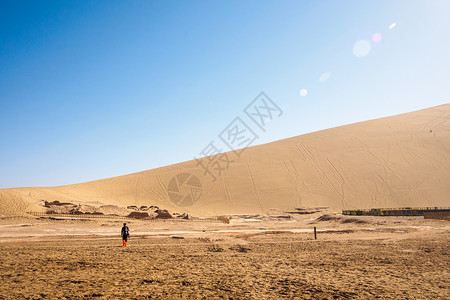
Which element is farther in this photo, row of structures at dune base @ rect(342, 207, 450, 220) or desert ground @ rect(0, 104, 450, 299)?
row of structures at dune base @ rect(342, 207, 450, 220)

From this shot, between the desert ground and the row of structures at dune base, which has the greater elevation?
the desert ground

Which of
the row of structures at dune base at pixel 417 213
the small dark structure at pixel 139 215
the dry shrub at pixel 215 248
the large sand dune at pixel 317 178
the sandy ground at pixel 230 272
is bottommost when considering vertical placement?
the row of structures at dune base at pixel 417 213

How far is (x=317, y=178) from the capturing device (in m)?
45.3

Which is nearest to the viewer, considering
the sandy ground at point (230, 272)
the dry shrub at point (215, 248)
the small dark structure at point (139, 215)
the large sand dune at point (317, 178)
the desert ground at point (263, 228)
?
the sandy ground at point (230, 272)

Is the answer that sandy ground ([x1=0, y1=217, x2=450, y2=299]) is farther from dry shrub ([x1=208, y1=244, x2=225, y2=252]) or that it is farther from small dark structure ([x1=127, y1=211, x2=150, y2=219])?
small dark structure ([x1=127, y1=211, x2=150, y2=219])

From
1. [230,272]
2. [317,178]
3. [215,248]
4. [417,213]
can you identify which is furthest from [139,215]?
[317,178]

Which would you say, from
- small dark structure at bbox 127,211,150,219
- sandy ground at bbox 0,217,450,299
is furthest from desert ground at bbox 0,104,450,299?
small dark structure at bbox 127,211,150,219

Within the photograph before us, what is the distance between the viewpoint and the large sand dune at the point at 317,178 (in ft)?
127

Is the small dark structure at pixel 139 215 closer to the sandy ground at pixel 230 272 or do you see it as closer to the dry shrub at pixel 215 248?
the sandy ground at pixel 230 272

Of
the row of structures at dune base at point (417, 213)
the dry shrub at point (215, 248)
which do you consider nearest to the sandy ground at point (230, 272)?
the dry shrub at point (215, 248)

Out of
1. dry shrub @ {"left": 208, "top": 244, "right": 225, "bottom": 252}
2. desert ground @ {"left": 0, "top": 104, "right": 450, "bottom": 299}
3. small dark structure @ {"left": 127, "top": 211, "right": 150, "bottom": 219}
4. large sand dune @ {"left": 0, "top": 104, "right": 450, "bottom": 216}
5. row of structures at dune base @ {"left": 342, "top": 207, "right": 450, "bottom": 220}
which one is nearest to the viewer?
desert ground @ {"left": 0, "top": 104, "right": 450, "bottom": 299}

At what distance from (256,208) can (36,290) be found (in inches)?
1401

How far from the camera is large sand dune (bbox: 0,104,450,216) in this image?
3866cm

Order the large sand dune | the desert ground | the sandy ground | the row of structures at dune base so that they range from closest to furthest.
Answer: the sandy ground
the desert ground
the row of structures at dune base
the large sand dune
